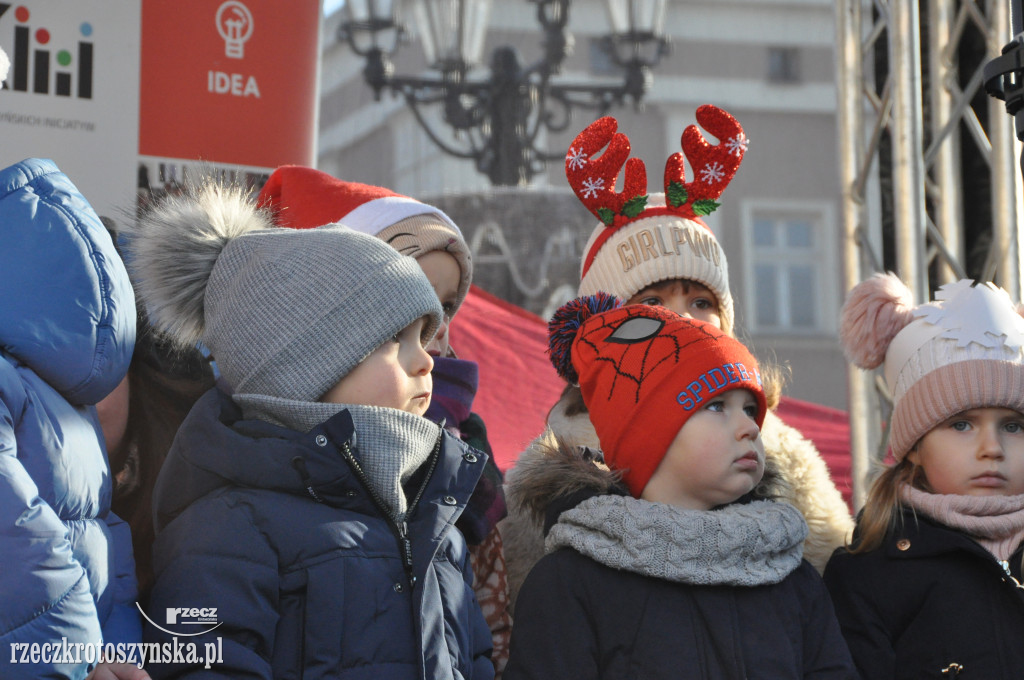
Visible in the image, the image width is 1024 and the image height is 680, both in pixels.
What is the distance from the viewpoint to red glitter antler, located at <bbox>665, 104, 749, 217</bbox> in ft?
9.06

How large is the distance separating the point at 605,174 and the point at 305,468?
49.5 inches

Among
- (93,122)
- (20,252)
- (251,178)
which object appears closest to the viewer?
(20,252)

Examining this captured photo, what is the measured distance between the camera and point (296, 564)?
1756 mm

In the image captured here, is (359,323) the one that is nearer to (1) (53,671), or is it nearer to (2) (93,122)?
(1) (53,671)

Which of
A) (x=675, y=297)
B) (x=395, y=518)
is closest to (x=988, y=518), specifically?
(x=675, y=297)

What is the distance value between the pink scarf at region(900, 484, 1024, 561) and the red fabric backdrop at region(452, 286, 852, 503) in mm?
1491

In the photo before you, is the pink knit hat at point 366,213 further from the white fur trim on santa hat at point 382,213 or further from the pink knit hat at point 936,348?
the pink knit hat at point 936,348

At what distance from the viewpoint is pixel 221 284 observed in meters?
1.99

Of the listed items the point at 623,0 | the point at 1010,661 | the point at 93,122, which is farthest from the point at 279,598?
the point at 623,0

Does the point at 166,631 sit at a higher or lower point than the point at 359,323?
lower

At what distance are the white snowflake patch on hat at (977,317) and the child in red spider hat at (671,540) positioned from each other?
0.58 m

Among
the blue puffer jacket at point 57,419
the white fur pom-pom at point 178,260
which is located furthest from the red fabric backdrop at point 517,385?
the blue puffer jacket at point 57,419

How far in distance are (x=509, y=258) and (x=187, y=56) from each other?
4558mm

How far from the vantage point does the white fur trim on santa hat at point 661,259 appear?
2.69 m
